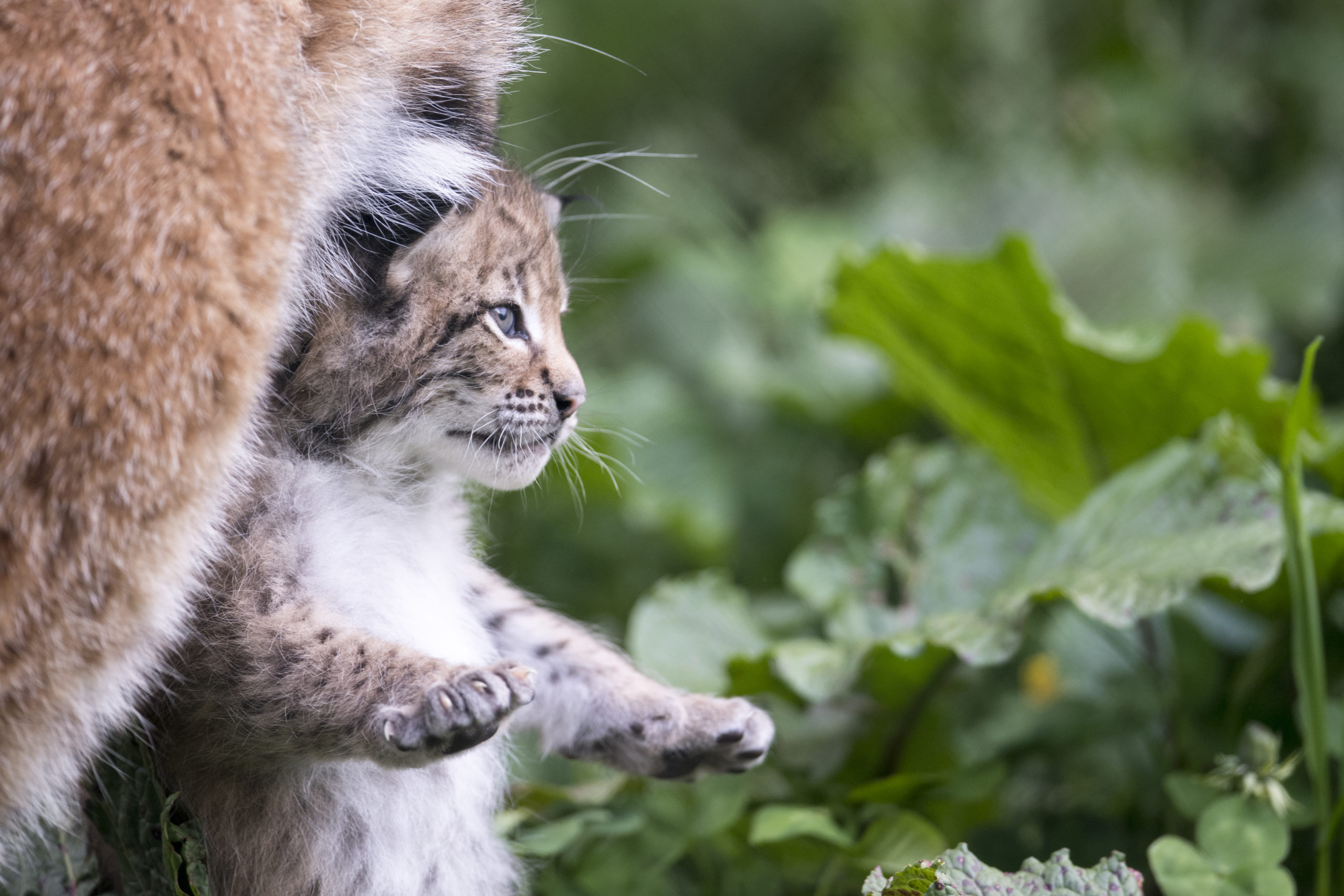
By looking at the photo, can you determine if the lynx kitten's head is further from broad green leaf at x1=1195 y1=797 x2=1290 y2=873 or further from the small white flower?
broad green leaf at x1=1195 y1=797 x2=1290 y2=873

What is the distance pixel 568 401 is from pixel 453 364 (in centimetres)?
13

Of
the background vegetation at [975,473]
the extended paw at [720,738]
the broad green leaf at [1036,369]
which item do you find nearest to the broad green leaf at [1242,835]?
the background vegetation at [975,473]

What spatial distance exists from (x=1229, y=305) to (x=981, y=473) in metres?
1.27

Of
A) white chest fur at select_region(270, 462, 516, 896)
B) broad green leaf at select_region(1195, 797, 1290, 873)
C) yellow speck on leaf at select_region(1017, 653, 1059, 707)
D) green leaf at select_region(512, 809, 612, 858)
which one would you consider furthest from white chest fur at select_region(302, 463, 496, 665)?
yellow speck on leaf at select_region(1017, 653, 1059, 707)

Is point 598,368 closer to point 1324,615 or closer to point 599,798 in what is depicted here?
point 599,798

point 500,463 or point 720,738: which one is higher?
point 500,463

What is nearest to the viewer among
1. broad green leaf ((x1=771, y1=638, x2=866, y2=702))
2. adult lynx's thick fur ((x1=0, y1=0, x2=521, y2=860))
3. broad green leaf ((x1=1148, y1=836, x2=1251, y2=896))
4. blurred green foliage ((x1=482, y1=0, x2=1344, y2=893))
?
adult lynx's thick fur ((x1=0, y1=0, x2=521, y2=860))

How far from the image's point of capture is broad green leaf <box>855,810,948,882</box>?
1500mm

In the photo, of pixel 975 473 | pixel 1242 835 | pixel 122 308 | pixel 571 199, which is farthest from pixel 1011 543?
pixel 122 308

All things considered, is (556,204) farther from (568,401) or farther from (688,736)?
(688,736)

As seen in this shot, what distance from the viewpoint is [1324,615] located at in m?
1.88

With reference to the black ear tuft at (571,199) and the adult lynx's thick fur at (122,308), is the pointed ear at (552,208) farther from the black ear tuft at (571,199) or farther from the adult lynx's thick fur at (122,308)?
the adult lynx's thick fur at (122,308)

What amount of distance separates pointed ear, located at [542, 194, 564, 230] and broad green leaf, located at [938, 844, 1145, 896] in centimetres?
77

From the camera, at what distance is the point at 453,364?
1186mm
